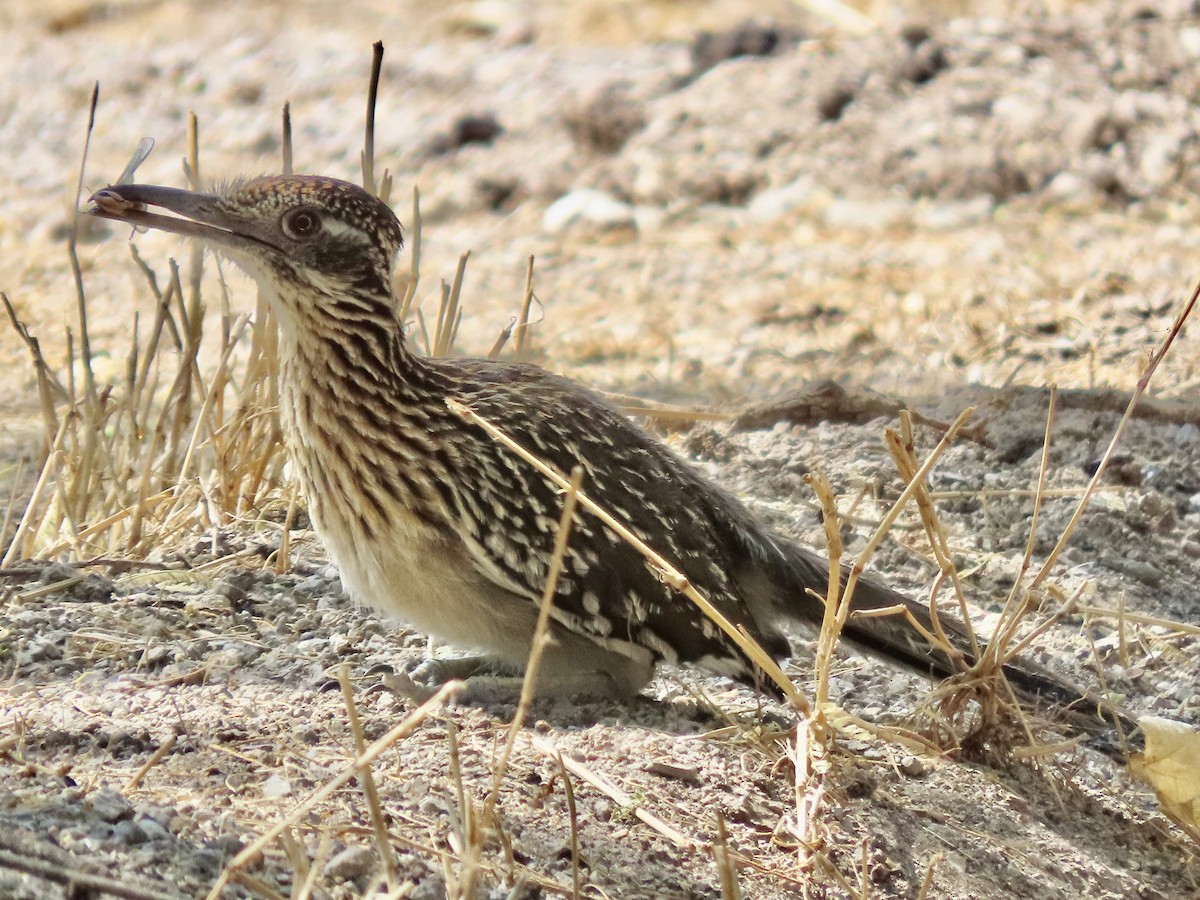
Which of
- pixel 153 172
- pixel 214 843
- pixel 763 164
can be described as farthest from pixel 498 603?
pixel 153 172

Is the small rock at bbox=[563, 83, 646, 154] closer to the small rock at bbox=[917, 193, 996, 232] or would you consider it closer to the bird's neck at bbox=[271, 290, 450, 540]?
the small rock at bbox=[917, 193, 996, 232]

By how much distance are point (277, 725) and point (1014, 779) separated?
69.3 inches

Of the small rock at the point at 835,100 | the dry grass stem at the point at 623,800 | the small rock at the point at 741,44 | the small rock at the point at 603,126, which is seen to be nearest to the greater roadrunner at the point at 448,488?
the dry grass stem at the point at 623,800

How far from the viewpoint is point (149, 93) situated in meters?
12.5

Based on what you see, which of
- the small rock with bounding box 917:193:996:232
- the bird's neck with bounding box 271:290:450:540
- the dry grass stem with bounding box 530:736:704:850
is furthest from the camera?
the small rock with bounding box 917:193:996:232

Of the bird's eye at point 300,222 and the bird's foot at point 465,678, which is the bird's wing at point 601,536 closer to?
the bird's foot at point 465,678

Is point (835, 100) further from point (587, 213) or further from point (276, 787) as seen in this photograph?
point (276, 787)

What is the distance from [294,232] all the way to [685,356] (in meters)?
4.39

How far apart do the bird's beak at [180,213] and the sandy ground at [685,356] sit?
0.81 meters

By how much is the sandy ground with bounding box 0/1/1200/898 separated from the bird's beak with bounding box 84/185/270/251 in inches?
32.1

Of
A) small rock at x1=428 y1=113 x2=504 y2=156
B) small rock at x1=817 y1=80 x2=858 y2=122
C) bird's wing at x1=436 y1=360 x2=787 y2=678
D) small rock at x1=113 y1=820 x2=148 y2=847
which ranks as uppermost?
small rock at x1=817 y1=80 x2=858 y2=122

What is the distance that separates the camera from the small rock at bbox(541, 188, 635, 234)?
33.5 ft

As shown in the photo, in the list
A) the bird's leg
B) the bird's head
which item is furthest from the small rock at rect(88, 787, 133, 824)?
the bird's head

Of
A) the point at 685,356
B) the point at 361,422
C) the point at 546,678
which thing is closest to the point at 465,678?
the point at 546,678
